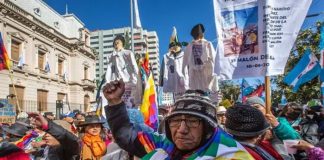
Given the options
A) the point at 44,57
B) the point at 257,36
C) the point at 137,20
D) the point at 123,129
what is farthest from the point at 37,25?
the point at 123,129

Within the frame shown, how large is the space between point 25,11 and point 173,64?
101 ft

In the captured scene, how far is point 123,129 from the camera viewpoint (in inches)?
104

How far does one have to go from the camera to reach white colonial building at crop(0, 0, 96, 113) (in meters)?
32.3

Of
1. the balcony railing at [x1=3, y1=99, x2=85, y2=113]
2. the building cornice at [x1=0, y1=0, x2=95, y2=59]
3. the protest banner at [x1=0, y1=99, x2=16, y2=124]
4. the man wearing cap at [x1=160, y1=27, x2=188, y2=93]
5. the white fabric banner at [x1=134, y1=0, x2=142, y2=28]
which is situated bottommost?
the balcony railing at [x1=3, y1=99, x2=85, y2=113]

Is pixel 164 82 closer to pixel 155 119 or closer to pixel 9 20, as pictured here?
pixel 155 119

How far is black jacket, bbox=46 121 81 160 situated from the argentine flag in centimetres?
614

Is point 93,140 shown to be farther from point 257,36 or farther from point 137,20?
point 137,20

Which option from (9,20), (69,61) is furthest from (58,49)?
(9,20)

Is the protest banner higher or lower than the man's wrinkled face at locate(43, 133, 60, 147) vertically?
lower

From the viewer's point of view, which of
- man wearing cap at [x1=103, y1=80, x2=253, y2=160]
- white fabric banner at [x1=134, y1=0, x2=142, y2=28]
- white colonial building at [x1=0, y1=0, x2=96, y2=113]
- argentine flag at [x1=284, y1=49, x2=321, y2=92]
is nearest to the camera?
man wearing cap at [x1=103, y1=80, x2=253, y2=160]

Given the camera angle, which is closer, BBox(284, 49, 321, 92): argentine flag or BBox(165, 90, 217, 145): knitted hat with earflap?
BBox(165, 90, 217, 145): knitted hat with earflap

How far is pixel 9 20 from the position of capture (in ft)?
105

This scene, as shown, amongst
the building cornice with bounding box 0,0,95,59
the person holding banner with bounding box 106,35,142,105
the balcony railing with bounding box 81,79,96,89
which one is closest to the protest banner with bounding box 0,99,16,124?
the person holding banner with bounding box 106,35,142,105

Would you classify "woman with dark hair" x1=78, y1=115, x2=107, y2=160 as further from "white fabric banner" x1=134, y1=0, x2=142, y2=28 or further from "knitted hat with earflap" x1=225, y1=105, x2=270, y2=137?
"white fabric banner" x1=134, y1=0, x2=142, y2=28
